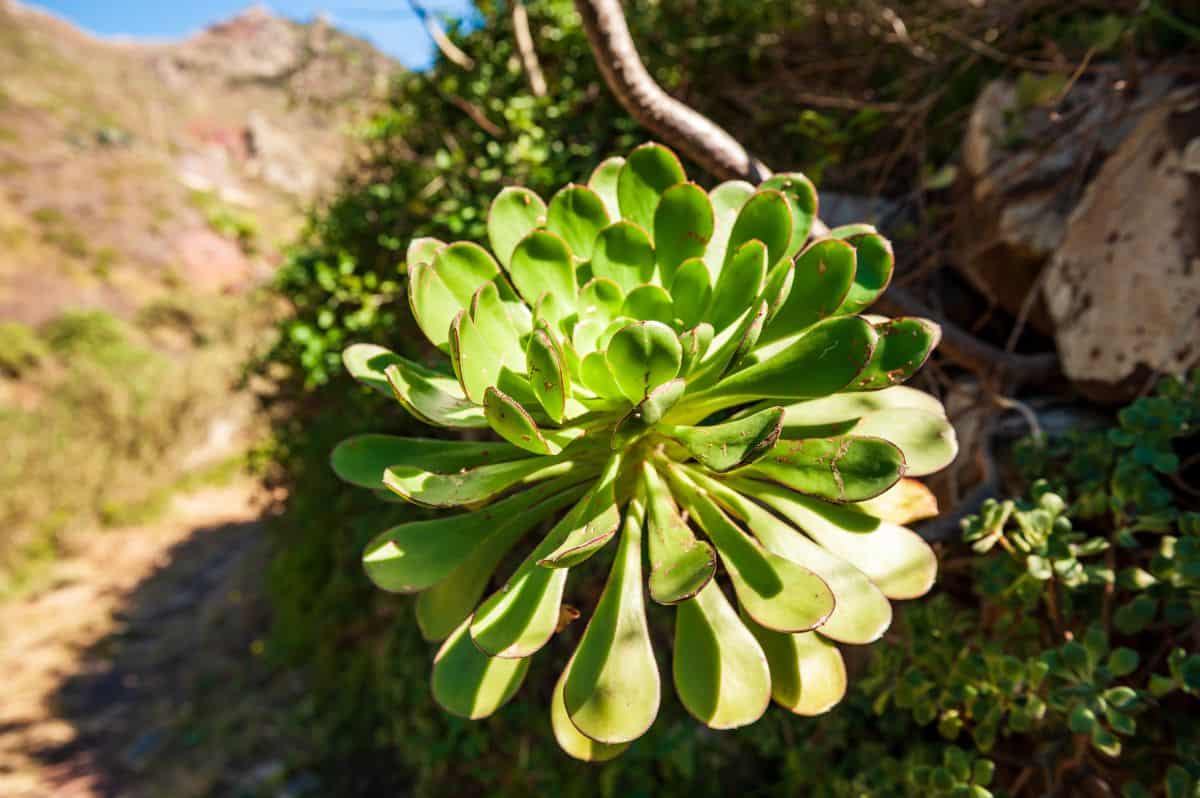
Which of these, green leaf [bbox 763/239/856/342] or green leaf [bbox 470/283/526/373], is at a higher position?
green leaf [bbox 470/283/526/373]

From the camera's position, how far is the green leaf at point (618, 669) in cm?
57

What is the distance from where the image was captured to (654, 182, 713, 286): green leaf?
72 centimetres

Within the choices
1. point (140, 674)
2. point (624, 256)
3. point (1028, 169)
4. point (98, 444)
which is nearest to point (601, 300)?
point (624, 256)

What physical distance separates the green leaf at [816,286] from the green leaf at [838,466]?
141mm

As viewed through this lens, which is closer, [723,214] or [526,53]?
[723,214]

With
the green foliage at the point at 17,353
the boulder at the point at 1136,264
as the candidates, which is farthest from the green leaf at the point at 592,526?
the green foliage at the point at 17,353

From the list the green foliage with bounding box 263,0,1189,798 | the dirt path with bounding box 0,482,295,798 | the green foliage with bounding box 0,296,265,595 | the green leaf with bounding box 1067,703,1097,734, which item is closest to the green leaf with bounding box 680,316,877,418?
the green leaf with bounding box 1067,703,1097,734

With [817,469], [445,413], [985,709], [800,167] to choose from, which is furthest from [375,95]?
[985,709]

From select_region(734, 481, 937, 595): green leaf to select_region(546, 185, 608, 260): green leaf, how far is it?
37cm

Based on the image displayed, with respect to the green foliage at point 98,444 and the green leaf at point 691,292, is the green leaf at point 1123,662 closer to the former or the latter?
the green leaf at point 691,292

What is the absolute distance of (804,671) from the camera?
25.1 inches

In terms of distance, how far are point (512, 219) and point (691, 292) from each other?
25 centimetres

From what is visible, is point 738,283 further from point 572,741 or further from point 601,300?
point 572,741

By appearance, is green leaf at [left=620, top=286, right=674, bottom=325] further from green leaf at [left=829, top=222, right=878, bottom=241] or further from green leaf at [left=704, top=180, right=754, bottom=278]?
green leaf at [left=829, top=222, right=878, bottom=241]
